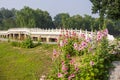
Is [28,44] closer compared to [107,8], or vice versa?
[28,44]

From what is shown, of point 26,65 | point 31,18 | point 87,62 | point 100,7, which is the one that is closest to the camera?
point 87,62

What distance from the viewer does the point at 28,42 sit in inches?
1484

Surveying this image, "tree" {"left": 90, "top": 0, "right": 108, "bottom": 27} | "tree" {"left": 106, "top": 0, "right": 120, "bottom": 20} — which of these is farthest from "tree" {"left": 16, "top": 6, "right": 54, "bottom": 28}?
"tree" {"left": 106, "top": 0, "right": 120, "bottom": 20}

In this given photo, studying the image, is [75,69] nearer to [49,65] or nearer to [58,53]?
[58,53]

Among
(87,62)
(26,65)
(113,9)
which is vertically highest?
(113,9)

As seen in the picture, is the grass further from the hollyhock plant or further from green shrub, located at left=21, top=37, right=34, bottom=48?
the hollyhock plant

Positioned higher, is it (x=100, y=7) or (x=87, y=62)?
(x=100, y=7)

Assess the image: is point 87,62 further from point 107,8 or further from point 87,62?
point 107,8

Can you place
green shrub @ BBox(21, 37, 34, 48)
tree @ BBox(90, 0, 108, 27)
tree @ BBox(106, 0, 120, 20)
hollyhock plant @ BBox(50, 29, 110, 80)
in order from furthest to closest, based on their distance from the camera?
1. tree @ BBox(90, 0, 108, 27)
2. tree @ BBox(106, 0, 120, 20)
3. green shrub @ BBox(21, 37, 34, 48)
4. hollyhock plant @ BBox(50, 29, 110, 80)

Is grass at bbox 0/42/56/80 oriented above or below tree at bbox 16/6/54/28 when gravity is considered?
below

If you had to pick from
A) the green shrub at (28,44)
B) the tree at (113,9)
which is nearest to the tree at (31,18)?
the tree at (113,9)

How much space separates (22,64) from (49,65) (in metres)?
4.35

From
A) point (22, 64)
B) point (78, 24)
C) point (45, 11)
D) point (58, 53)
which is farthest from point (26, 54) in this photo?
point (45, 11)

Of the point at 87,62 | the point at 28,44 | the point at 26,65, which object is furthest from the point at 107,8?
the point at 87,62
